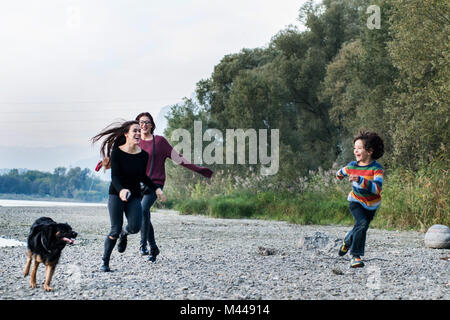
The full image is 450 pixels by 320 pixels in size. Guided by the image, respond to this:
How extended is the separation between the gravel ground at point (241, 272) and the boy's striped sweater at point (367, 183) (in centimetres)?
97

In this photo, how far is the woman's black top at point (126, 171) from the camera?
711 centimetres

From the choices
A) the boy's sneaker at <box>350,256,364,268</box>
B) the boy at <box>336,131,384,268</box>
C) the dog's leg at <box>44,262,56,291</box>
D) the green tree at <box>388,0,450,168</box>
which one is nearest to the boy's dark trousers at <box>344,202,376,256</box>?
the boy at <box>336,131,384,268</box>

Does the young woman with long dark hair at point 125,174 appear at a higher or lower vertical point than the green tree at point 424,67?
lower

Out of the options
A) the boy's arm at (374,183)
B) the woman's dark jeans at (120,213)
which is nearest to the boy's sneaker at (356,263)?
the boy's arm at (374,183)

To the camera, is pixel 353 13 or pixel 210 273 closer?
pixel 210 273

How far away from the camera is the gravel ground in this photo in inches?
251

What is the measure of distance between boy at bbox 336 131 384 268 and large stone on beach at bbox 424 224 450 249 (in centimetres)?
419

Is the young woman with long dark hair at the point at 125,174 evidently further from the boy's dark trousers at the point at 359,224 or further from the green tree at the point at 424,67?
the green tree at the point at 424,67

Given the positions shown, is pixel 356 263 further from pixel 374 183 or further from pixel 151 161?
pixel 151 161

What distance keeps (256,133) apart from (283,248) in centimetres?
2317

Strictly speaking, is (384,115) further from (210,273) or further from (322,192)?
(210,273)
